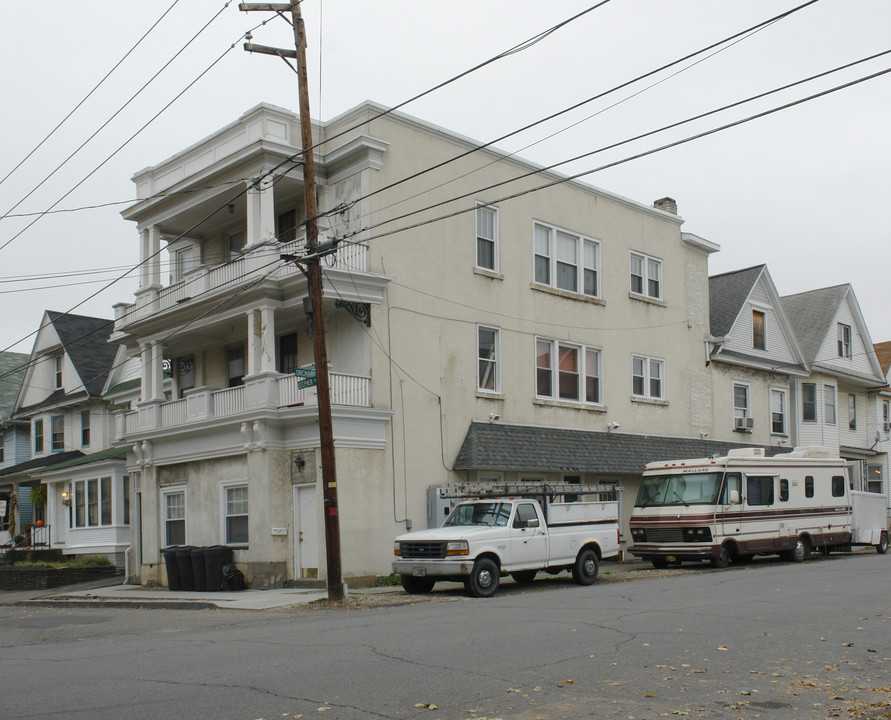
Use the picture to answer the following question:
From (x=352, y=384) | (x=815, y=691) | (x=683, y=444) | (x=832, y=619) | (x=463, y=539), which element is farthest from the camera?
(x=683, y=444)

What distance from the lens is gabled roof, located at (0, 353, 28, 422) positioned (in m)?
47.8

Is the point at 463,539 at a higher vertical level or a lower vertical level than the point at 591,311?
lower

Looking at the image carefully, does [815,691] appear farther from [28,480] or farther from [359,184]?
[28,480]

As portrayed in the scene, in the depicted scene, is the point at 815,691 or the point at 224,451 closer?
the point at 815,691

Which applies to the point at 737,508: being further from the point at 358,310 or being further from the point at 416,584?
the point at 358,310

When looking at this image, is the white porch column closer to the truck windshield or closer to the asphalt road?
the truck windshield

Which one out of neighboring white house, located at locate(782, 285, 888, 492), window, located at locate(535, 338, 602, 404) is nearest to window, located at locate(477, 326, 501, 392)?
window, located at locate(535, 338, 602, 404)

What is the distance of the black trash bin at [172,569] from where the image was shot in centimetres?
2375

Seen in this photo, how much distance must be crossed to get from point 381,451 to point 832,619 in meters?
12.1

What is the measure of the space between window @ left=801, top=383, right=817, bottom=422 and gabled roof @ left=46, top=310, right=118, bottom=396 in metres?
27.4

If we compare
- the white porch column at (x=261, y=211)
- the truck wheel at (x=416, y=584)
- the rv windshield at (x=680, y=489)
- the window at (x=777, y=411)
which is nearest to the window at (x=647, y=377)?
the rv windshield at (x=680, y=489)

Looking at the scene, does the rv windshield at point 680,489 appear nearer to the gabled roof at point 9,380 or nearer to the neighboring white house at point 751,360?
the neighboring white house at point 751,360

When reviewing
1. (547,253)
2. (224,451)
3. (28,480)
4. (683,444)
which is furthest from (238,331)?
(28,480)

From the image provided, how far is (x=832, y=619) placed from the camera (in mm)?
12523
